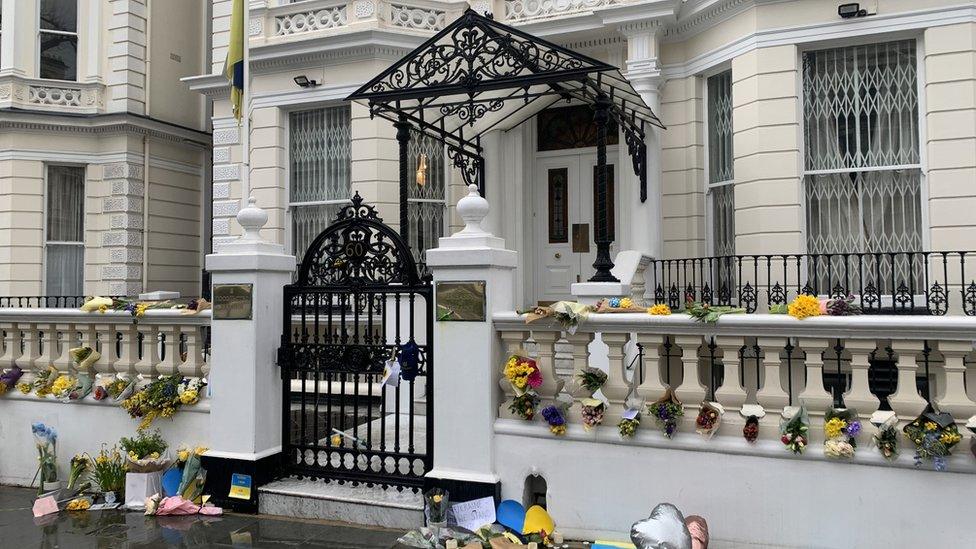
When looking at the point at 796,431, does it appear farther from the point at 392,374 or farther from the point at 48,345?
the point at 48,345

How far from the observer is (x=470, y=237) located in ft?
16.6

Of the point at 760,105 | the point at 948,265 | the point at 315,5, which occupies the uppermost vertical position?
the point at 315,5

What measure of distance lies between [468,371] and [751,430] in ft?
6.26

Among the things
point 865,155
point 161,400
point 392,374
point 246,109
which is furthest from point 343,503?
point 246,109

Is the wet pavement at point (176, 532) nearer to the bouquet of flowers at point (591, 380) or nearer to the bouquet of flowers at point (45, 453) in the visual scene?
the bouquet of flowers at point (45, 453)

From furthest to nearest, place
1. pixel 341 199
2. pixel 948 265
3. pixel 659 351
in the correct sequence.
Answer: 1. pixel 341 199
2. pixel 948 265
3. pixel 659 351

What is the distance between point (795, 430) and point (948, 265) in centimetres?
482

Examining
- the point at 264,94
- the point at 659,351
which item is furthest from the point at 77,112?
the point at 659,351

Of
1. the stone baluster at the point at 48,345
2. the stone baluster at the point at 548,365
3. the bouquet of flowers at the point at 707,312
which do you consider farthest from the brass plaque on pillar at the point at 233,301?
the bouquet of flowers at the point at 707,312

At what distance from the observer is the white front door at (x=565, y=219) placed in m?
10.5

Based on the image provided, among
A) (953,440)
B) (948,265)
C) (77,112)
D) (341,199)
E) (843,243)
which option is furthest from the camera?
(77,112)

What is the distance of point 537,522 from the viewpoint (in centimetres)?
474

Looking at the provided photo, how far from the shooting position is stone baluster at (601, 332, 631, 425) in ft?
15.8

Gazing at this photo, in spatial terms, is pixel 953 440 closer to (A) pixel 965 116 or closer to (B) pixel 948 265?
(B) pixel 948 265
